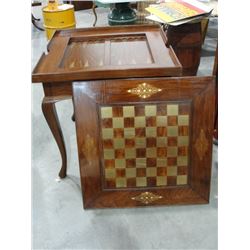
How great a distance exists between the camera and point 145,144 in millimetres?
1128

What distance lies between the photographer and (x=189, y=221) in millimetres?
1229

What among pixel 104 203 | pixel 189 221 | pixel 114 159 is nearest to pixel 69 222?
pixel 104 203

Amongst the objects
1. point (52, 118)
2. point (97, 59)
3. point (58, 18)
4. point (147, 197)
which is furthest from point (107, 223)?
point (58, 18)

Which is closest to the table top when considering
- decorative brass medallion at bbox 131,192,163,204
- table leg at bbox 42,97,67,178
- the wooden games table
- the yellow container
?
the wooden games table

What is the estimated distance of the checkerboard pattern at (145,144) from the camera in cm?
109

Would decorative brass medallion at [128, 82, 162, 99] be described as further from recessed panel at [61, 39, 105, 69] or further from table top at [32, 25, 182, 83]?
recessed panel at [61, 39, 105, 69]

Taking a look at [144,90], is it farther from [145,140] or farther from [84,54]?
[84,54]

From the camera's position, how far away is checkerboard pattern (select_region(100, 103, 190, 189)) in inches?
42.9

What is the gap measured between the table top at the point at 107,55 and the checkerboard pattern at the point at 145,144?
5.2 inches

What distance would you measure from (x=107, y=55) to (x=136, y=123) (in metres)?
0.34

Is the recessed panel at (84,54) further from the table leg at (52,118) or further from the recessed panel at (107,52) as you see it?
the table leg at (52,118)

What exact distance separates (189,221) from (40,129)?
1052 millimetres

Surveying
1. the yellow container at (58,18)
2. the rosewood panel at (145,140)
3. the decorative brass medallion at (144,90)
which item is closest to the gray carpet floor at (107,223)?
the rosewood panel at (145,140)

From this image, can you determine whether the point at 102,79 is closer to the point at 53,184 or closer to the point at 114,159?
the point at 114,159
